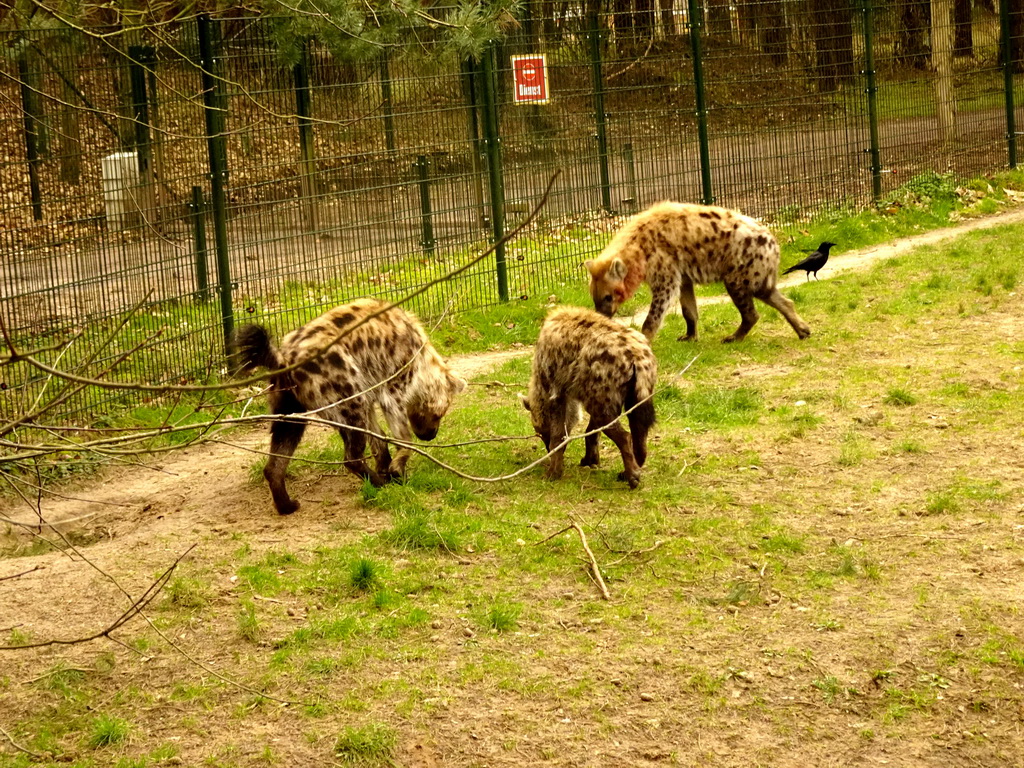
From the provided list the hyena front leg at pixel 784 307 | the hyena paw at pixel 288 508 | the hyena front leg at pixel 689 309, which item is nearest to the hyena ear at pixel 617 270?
the hyena front leg at pixel 689 309

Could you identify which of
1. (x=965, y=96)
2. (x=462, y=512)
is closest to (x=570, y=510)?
(x=462, y=512)

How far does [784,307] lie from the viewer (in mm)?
9086

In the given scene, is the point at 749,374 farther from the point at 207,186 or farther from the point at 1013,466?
the point at 207,186

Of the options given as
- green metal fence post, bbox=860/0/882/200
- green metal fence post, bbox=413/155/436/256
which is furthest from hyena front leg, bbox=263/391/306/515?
green metal fence post, bbox=860/0/882/200

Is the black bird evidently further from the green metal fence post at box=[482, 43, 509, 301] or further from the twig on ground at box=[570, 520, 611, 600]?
the twig on ground at box=[570, 520, 611, 600]

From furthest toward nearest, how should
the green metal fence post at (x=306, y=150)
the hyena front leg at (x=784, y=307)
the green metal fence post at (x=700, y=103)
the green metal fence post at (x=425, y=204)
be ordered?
the green metal fence post at (x=700, y=103), the green metal fence post at (x=425, y=204), the hyena front leg at (x=784, y=307), the green metal fence post at (x=306, y=150)

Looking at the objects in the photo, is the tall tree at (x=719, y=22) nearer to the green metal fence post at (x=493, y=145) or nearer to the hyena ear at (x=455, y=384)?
the green metal fence post at (x=493, y=145)

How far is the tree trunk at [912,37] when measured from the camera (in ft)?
46.5

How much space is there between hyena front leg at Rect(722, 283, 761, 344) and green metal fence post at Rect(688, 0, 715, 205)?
2.83m

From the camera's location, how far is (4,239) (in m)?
7.53

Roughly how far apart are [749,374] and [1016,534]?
294 cm

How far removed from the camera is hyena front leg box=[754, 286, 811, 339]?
29.6ft

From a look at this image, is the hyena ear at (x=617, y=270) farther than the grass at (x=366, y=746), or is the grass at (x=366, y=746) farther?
the hyena ear at (x=617, y=270)

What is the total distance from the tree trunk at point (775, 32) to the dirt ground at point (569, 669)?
7.13 metres
